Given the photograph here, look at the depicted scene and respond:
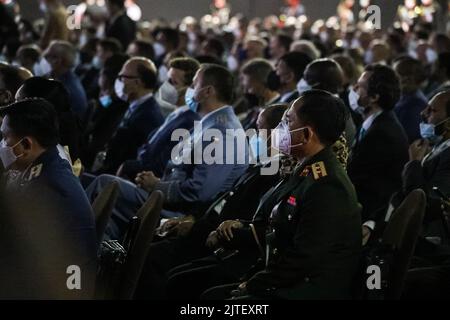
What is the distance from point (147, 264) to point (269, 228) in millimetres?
1244

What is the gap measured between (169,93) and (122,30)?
4085 mm

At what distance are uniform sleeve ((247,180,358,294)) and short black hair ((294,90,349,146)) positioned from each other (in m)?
0.25

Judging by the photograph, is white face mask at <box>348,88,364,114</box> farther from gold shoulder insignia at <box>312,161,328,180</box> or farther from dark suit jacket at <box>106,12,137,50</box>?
dark suit jacket at <box>106,12,137,50</box>

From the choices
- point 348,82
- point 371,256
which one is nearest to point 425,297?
point 371,256

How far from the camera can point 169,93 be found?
21.2 feet

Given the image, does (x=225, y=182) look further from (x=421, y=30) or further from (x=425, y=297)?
(x=421, y=30)

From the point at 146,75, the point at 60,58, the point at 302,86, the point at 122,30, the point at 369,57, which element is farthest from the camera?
the point at 369,57

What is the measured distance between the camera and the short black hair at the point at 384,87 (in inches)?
205

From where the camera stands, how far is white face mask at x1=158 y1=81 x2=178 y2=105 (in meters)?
6.37

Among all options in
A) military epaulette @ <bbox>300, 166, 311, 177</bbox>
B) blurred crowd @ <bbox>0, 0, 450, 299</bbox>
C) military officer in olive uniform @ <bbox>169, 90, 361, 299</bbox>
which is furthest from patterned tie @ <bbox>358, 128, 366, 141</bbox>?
military epaulette @ <bbox>300, 166, 311, 177</bbox>

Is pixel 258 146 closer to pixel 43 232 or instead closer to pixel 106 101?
pixel 43 232

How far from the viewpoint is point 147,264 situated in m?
4.51

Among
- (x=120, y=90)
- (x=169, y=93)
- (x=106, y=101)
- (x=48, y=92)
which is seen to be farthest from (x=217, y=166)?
(x=106, y=101)

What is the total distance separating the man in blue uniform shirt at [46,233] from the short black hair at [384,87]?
236cm
